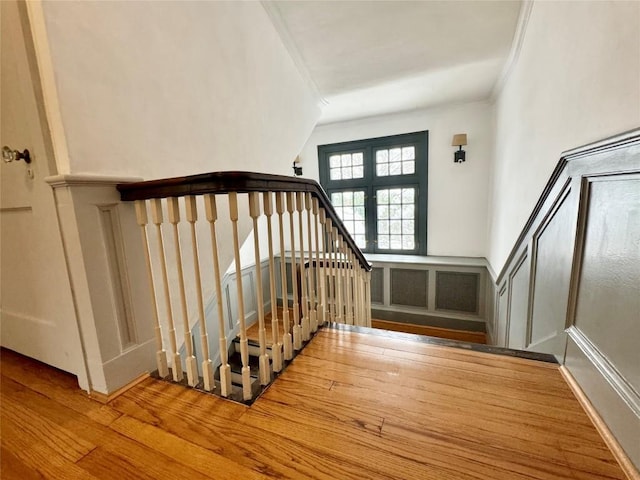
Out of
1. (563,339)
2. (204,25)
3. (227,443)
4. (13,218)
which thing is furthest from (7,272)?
(563,339)

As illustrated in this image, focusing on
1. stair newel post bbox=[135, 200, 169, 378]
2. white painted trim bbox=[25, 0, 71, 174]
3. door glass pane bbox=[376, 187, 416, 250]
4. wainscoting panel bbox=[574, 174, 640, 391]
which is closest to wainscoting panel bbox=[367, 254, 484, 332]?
door glass pane bbox=[376, 187, 416, 250]

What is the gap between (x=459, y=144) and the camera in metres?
3.55

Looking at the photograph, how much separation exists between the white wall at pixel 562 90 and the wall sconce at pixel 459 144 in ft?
2.47

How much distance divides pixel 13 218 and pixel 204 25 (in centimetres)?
144

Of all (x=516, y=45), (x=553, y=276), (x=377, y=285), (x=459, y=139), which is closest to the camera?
(x=553, y=276)

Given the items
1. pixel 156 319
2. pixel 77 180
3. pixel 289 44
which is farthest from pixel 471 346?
pixel 289 44

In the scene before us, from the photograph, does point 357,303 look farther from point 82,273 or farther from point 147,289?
point 82,273

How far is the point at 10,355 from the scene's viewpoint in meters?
1.42

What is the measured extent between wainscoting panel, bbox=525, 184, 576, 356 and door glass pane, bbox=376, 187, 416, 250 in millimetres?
2408

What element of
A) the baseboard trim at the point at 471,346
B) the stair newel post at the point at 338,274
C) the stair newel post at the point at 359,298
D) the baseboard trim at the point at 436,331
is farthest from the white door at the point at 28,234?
the baseboard trim at the point at 436,331

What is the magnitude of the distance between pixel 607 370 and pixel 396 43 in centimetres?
252

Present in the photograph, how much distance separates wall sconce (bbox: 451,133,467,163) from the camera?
3.51m

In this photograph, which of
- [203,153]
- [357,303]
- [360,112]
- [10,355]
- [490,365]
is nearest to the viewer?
[490,365]

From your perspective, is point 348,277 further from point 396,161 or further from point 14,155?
point 396,161
